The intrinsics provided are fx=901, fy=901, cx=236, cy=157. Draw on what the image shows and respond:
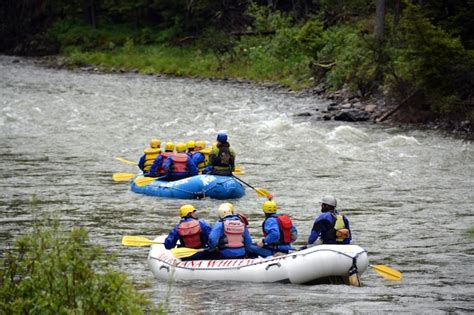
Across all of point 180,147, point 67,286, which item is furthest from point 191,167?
point 67,286

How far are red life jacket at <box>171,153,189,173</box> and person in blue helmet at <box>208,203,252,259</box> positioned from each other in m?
6.00

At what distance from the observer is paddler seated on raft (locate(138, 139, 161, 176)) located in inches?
678

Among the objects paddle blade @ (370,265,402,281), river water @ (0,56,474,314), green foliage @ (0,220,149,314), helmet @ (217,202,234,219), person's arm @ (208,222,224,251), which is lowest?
river water @ (0,56,474,314)

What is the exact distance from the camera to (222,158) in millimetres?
16266

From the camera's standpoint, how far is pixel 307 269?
10062mm

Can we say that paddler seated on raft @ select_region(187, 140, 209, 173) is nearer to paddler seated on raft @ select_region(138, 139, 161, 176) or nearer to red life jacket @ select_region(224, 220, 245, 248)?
paddler seated on raft @ select_region(138, 139, 161, 176)

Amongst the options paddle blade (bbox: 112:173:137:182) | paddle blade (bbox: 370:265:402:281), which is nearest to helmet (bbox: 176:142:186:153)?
paddle blade (bbox: 112:173:137:182)

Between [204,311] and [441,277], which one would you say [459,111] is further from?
[204,311]

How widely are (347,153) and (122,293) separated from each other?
15054 mm

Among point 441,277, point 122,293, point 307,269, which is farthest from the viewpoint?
point 441,277

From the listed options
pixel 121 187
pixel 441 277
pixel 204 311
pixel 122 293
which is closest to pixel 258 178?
pixel 121 187

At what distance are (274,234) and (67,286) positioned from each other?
457 centimetres

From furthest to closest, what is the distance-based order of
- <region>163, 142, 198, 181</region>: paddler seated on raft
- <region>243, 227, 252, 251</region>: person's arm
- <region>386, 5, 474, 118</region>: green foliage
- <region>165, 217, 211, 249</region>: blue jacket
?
<region>386, 5, 474, 118</region>: green foliage → <region>163, 142, 198, 181</region>: paddler seated on raft → <region>165, 217, 211, 249</region>: blue jacket → <region>243, 227, 252, 251</region>: person's arm

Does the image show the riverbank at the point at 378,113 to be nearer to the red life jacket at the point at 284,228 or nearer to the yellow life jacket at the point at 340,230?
the yellow life jacket at the point at 340,230
